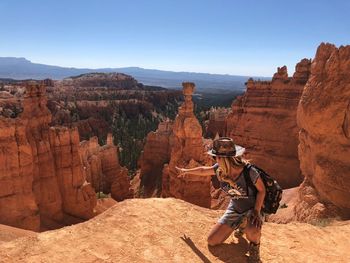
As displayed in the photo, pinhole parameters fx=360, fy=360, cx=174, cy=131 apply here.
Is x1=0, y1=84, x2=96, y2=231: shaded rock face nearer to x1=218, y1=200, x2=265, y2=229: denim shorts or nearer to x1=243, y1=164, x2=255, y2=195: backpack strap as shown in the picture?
x1=218, y1=200, x2=265, y2=229: denim shorts

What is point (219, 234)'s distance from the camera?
4.99 m

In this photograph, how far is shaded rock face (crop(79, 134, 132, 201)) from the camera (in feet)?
81.3

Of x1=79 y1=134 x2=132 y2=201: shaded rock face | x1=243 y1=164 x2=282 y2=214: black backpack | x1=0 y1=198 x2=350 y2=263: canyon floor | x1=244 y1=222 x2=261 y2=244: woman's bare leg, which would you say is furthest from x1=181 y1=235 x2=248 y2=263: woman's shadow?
x1=79 y1=134 x2=132 y2=201: shaded rock face

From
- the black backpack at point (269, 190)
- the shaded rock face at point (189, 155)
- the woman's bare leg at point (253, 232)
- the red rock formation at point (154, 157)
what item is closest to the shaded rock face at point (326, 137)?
the black backpack at point (269, 190)

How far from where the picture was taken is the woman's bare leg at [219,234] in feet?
16.4

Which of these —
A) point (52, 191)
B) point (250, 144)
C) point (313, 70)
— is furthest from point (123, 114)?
point (313, 70)

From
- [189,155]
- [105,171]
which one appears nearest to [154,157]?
[105,171]

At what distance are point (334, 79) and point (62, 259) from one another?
8298 mm

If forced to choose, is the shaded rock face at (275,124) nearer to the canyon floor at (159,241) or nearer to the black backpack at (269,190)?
the canyon floor at (159,241)

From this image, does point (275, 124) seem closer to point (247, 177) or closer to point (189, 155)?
point (189, 155)

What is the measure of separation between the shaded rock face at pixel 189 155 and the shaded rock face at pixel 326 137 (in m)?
7.30

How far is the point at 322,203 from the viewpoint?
9.13 m

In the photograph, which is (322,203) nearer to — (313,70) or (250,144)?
(313,70)

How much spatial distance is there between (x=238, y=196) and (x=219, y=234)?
589 millimetres
